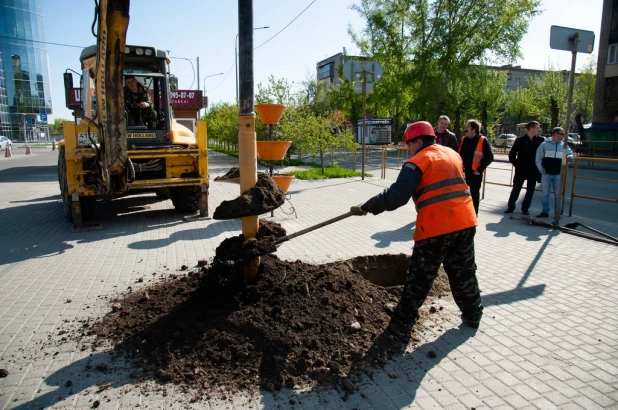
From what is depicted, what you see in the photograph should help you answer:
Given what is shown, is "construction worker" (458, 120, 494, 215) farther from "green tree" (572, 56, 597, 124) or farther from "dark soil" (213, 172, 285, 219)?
"green tree" (572, 56, 597, 124)

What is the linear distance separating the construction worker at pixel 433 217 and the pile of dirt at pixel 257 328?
1.50 feet

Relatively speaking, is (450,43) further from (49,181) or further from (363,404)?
(363,404)

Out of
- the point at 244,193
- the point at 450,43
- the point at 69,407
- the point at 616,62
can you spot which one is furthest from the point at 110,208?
the point at 616,62

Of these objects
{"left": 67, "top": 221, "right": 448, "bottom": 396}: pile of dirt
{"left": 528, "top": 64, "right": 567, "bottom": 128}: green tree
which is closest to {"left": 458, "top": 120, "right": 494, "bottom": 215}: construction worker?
{"left": 67, "top": 221, "right": 448, "bottom": 396}: pile of dirt

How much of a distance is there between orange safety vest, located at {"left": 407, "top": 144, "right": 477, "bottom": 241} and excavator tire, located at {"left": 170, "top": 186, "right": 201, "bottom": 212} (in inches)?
233

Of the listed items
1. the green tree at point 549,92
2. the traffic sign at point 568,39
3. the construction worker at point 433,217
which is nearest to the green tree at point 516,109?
the green tree at point 549,92

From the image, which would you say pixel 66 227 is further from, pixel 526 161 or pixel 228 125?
pixel 228 125

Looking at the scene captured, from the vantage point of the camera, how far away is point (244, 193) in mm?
4137

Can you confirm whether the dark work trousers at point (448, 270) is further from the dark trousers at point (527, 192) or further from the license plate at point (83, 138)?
the license plate at point (83, 138)

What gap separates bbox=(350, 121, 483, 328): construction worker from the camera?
3.62m

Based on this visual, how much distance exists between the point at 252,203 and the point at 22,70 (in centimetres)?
7431

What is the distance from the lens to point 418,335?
12.4 feet

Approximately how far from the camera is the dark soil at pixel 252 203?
3.96 m

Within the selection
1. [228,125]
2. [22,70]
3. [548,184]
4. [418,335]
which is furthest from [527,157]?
[22,70]
